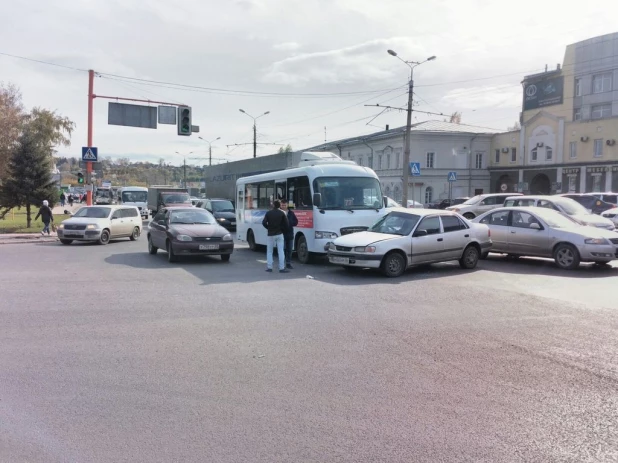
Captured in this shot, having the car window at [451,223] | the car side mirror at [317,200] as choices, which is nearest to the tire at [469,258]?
the car window at [451,223]

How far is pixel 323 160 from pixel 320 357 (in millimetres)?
12952

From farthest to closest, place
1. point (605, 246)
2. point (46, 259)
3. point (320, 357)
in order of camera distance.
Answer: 1. point (46, 259)
2. point (605, 246)
3. point (320, 357)

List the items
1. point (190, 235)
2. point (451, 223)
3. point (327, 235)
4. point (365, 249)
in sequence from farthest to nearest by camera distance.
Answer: point (190, 235) → point (327, 235) → point (451, 223) → point (365, 249)

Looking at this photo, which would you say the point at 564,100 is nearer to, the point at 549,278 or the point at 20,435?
the point at 549,278

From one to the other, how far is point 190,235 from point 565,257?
981 cm

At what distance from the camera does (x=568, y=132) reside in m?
50.3

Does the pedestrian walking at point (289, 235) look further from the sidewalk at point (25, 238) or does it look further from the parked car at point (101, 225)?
the sidewalk at point (25, 238)

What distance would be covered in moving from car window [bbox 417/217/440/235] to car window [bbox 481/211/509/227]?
115 inches

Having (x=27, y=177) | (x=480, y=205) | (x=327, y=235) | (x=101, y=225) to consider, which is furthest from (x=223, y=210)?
(x=327, y=235)

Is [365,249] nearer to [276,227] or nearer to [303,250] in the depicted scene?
[276,227]

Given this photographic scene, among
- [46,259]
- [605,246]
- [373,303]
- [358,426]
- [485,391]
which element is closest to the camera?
[358,426]

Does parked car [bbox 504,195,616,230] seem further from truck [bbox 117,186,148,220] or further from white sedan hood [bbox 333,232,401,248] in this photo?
truck [bbox 117,186,148,220]

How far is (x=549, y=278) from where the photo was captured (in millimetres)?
11883

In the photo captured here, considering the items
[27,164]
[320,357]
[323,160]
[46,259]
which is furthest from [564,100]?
[320,357]
